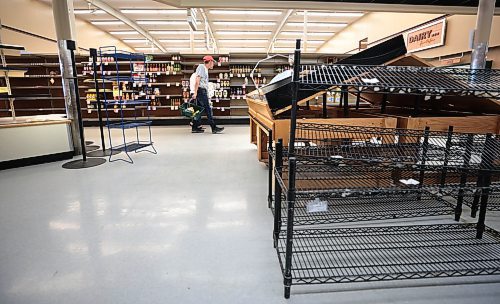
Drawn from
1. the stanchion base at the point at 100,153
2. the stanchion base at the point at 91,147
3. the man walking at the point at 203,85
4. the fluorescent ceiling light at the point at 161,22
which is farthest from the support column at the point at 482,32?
the fluorescent ceiling light at the point at 161,22

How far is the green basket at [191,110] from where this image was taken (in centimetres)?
641

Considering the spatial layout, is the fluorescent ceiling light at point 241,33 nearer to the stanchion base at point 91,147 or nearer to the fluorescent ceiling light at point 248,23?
the fluorescent ceiling light at point 248,23

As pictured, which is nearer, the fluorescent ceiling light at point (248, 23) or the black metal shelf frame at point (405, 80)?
the black metal shelf frame at point (405, 80)

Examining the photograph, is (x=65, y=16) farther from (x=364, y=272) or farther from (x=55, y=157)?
(x=364, y=272)

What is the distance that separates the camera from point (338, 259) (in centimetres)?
171

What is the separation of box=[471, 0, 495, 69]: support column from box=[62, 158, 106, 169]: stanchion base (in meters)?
5.13

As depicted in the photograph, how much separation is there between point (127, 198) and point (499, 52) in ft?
21.1

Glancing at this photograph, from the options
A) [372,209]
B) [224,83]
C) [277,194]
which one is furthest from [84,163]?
[224,83]

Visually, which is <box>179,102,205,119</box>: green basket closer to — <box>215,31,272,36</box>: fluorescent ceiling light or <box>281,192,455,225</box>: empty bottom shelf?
<box>281,192,455,225</box>: empty bottom shelf

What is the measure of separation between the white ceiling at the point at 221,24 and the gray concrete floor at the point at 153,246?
26.7 feet

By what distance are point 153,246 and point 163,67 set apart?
740cm

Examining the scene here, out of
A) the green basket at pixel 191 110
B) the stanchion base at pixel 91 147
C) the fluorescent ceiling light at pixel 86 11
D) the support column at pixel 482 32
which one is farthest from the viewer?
the fluorescent ceiling light at pixel 86 11

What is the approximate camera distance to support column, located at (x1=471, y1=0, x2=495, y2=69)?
3.28 meters

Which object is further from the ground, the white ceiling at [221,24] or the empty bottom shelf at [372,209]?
the white ceiling at [221,24]
